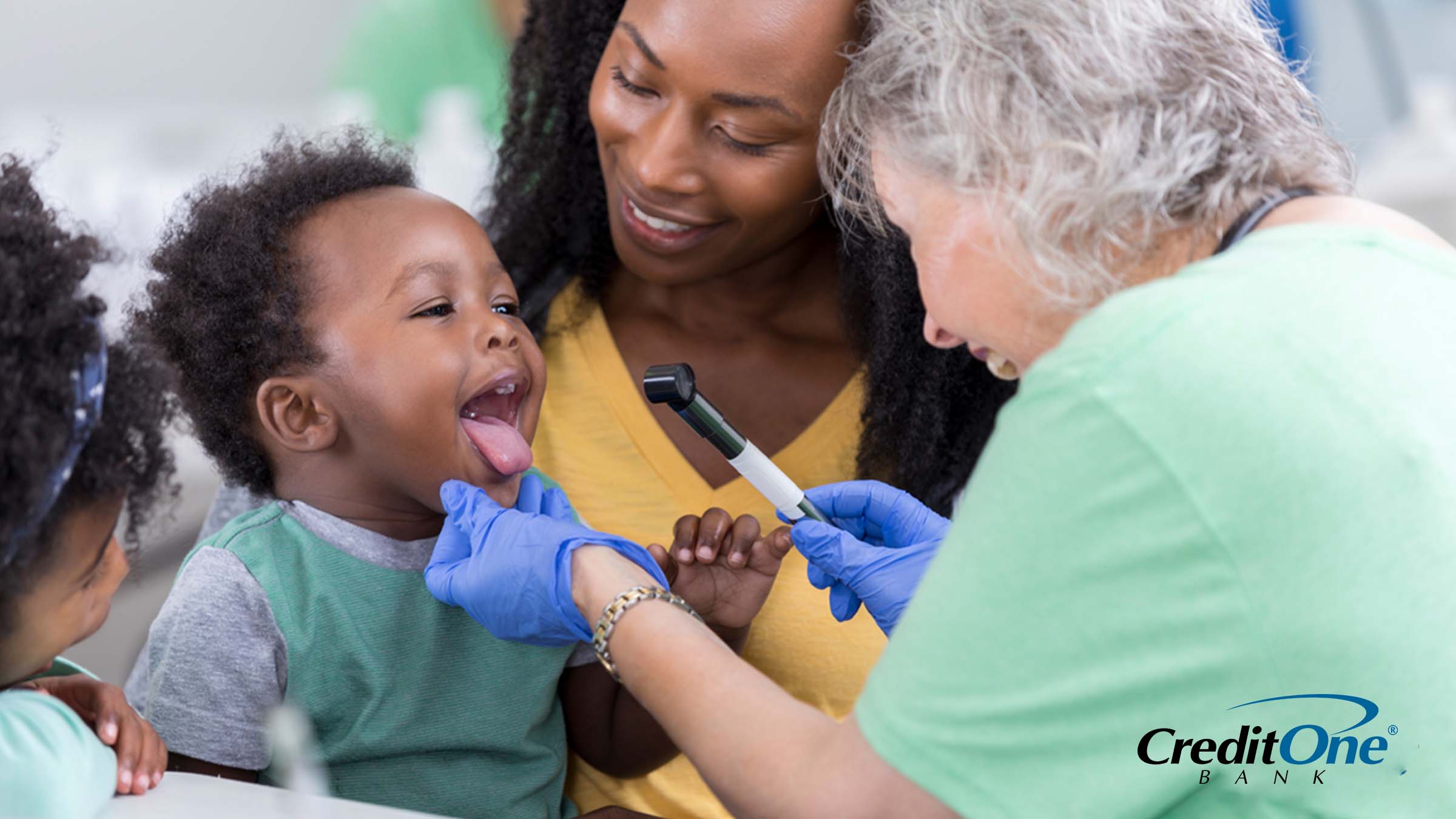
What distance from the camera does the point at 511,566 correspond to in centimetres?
117

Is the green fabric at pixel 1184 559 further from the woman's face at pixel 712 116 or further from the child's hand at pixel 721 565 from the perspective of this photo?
the woman's face at pixel 712 116

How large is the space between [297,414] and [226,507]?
11.2 inches

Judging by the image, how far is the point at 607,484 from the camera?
1.62m

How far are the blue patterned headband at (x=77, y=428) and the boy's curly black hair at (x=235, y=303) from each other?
1.30 feet

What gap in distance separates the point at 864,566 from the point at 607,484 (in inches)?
17.3

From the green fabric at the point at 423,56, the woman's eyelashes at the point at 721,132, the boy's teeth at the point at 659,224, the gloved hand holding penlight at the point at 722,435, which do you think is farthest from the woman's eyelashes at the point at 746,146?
the green fabric at the point at 423,56

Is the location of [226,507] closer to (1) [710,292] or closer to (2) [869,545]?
(1) [710,292]

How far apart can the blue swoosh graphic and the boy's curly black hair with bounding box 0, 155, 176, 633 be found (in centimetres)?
79

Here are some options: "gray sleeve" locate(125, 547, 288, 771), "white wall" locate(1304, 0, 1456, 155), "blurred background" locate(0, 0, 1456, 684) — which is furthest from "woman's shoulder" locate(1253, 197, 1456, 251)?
"white wall" locate(1304, 0, 1456, 155)

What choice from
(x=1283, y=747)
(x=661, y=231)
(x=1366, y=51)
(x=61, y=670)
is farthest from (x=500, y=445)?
(x=1366, y=51)

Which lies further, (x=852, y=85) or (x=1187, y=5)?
(x=852, y=85)

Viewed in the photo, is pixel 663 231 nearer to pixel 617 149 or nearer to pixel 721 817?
pixel 617 149

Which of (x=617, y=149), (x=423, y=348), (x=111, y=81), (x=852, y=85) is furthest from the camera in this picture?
(x=111, y=81)

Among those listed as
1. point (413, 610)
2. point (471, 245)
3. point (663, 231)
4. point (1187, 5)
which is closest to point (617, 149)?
point (663, 231)
